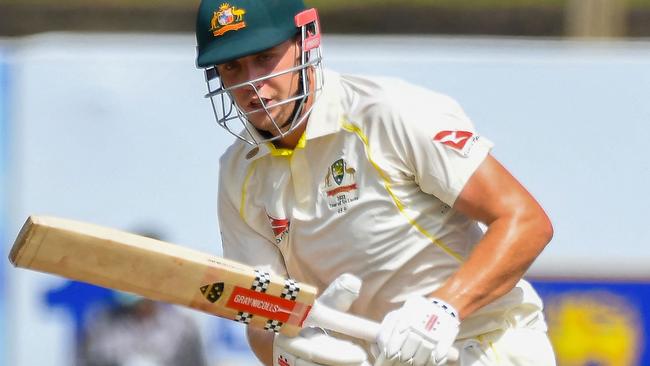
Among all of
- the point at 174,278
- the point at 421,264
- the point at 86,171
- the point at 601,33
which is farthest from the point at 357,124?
the point at 601,33

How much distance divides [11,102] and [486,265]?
2.61 metres

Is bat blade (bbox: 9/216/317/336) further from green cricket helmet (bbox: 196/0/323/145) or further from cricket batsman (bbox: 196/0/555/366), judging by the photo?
green cricket helmet (bbox: 196/0/323/145)

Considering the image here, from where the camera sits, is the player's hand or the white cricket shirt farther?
the white cricket shirt

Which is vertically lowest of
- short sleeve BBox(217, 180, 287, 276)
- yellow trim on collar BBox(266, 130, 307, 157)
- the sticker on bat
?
short sleeve BBox(217, 180, 287, 276)

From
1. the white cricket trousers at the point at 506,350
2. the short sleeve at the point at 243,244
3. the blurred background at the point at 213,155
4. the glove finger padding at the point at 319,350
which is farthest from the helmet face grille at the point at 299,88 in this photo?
the blurred background at the point at 213,155

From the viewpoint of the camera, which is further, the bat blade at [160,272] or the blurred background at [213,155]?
the blurred background at [213,155]

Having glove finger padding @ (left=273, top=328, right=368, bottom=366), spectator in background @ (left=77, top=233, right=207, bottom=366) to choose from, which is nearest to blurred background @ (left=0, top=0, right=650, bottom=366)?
spectator in background @ (left=77, top=233, right=207, bottom=366)

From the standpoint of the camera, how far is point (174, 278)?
2.76m

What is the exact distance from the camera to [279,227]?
122 inches

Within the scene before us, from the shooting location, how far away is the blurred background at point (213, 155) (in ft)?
15.9

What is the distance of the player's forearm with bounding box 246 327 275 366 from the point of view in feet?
10.4

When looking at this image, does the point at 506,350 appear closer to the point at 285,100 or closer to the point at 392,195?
the point at 392,195

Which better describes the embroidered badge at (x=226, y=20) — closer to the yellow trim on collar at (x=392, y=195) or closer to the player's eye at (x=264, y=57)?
the player's eye at (x=264, y=57)

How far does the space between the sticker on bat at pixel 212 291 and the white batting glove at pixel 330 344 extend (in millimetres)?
198
